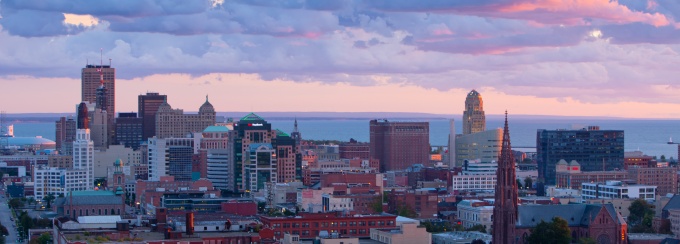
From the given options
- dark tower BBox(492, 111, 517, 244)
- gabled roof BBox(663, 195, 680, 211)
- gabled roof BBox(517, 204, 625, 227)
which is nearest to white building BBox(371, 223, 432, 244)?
dark tower BBox(492, 111, 517, 244)

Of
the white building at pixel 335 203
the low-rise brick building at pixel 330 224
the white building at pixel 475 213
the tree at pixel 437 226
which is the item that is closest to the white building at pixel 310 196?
the white building at pixel 335 203

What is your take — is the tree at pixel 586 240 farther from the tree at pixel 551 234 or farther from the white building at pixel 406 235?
the white building at pixel 406 235

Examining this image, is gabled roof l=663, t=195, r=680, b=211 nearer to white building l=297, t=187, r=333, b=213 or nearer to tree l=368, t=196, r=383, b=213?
tree l=368, t=196, r=383, b=213

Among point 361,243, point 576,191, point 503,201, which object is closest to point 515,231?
point 503,201

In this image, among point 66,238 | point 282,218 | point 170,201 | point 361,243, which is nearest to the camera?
point 66,238

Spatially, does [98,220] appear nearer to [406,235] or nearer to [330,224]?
[330,224]

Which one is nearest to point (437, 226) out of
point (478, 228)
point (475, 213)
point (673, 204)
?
point (478, 228)

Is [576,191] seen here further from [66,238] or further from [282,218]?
[66,238]
